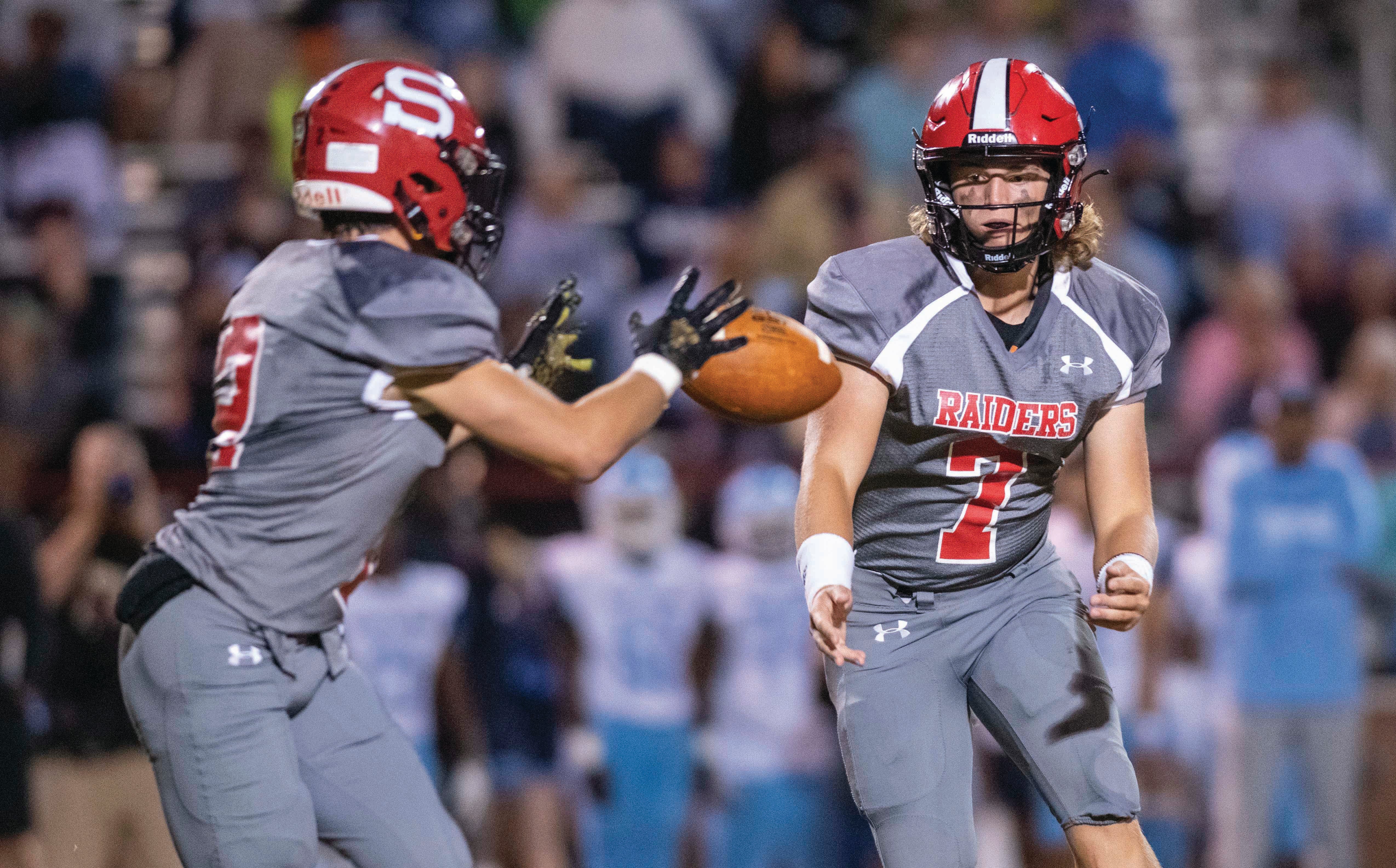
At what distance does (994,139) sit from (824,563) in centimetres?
96

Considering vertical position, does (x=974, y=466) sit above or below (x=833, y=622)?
above

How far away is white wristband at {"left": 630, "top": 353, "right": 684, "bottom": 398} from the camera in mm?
3229

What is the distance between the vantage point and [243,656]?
3.04m

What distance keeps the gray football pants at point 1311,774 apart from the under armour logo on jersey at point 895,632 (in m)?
3.38

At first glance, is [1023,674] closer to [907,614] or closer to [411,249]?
[907,614]

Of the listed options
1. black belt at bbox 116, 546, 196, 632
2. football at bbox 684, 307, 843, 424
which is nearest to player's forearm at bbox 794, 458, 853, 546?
football at bbox 684, 307, 843, 424

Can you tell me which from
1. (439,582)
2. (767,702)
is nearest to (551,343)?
(439,582)

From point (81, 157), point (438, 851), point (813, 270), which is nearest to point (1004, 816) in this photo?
point (813, 270)

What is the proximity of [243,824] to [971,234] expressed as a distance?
188cm

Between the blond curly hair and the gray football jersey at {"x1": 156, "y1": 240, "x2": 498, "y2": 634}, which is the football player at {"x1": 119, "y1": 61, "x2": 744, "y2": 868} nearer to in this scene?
the gray football jersey at {"x1": 156, "y1": 240, "x2": 498, "y2": 634}

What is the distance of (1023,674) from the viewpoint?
3.27 metres

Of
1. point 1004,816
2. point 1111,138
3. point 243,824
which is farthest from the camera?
point 1111,138

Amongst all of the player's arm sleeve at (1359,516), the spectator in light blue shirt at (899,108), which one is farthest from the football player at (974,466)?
the spectator in light blue shirt at (899,108)

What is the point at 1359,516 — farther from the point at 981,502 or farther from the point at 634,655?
the point at 981,502
